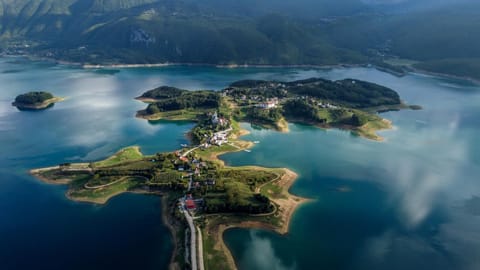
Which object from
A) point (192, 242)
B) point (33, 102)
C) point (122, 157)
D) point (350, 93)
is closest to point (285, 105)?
point (350, 93)

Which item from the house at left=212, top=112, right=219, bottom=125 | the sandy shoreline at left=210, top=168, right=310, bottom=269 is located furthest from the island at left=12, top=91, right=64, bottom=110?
the sandy shoreline at left=210, top=168, right=310, bottom=269

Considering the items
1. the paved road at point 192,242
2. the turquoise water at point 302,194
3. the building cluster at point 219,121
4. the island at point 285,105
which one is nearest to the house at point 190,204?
the paved road at point 192,242

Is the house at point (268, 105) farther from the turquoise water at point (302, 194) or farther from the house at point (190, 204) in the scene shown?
the house at point (190, 204)

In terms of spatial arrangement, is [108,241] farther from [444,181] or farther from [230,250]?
[444,181]

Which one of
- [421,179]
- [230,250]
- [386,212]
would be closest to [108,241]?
[230,250]

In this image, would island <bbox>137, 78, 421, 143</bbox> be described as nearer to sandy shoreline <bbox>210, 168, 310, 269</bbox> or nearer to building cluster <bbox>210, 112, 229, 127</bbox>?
building cluster <bbox>210, 112, 229, 127</bbox>

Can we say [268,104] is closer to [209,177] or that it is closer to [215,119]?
[215,119]
